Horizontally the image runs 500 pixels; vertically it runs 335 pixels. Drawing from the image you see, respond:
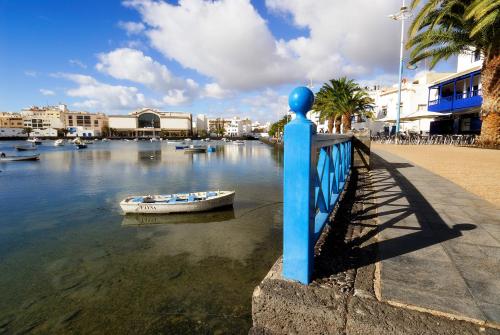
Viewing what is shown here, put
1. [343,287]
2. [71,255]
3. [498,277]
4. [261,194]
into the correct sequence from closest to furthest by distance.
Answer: [343,287], [498,277], [71,255], [261,194]

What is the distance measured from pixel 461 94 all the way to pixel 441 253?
3441 cm

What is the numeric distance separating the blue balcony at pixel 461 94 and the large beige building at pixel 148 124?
13191 centimetres

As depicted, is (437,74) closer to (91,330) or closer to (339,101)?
(339,101)

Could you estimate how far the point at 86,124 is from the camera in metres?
150

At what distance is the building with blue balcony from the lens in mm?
26120

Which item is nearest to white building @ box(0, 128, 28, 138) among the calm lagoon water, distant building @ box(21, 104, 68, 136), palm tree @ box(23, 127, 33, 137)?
palm tree @ box(23, 127, 33, 137)

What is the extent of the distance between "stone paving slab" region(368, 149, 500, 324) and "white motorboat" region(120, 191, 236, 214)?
7.32m

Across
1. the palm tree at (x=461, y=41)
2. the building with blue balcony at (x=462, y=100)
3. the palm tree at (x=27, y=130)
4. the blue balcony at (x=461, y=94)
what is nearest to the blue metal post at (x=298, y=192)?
the palm tree at (x=461, y=41)

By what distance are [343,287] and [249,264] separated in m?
4.87

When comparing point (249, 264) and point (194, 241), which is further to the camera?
point (194, 241)

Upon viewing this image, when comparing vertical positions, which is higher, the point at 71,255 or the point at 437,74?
the point at 437,74

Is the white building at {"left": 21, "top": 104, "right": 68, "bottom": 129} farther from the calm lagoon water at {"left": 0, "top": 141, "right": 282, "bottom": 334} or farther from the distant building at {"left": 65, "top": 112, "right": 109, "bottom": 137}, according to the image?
the calm lagoon water at {"left": 0, "top": 141, "right": 282, "bottom": 334}

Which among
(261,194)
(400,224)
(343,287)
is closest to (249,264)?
(400,224)

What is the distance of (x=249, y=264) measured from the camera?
686 centimetres
